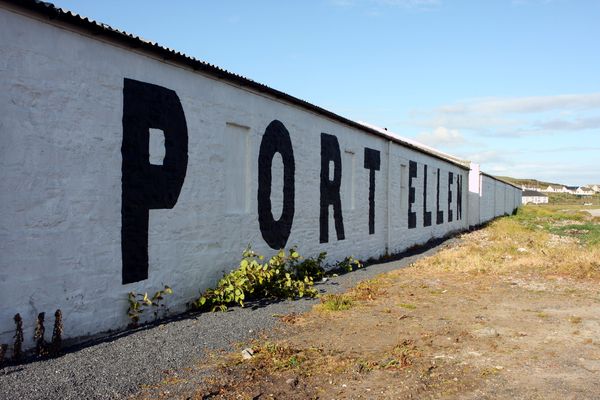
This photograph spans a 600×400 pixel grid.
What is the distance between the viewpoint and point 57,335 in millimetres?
5414

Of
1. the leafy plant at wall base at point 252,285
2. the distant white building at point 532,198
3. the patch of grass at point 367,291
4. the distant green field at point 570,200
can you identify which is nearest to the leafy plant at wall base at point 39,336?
the leafy plant at wall base at point 252,285

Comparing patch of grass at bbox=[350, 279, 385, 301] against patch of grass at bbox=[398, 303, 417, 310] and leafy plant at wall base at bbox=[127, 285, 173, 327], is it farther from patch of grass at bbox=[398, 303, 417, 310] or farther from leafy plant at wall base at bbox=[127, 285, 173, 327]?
leafy plant at wall base at bbox=[127, 285, 173, 327]

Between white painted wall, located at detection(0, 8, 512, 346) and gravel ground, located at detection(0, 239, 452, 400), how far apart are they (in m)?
0.51

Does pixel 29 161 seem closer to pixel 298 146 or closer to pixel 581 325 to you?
pixel 298 146

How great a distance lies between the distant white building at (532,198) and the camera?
103550 millimetres

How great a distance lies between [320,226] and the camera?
11.9 m

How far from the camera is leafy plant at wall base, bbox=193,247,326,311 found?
7.82m

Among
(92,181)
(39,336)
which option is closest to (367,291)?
(92,181)

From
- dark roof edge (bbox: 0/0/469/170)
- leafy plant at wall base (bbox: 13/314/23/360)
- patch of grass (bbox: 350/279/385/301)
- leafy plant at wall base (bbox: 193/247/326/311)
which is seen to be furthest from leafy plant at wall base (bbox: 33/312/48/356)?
patch of grass (bbox: 350/279/385/301)

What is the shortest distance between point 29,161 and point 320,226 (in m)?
7.58

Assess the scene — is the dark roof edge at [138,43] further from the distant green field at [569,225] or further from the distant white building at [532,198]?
the distant white building at [532,198]

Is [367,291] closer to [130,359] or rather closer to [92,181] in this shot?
[130,359]

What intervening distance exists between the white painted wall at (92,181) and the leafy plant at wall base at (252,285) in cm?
23

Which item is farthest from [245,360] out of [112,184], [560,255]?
[560,255]
